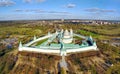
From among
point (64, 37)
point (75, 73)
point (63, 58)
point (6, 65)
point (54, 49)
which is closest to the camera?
point (75, 73)

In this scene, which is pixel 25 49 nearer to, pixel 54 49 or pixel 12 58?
pixel 12 58

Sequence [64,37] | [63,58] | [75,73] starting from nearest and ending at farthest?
[75,73]
[63,58]
[64,37]

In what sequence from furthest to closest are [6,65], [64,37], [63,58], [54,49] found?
[64,37] → [54,49] → [63,58] → [6,65]

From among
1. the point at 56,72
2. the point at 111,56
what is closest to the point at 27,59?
the point at 56,72

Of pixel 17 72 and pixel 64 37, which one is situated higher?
pixel 64 37

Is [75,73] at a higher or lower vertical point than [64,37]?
lower

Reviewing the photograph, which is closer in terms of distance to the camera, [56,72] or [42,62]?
[56,72]

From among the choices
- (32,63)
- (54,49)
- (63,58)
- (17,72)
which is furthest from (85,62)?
(17,72)

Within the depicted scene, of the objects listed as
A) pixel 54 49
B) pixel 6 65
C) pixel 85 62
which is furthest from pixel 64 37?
pixel 6 65

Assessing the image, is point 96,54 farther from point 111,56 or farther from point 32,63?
point 32,63
